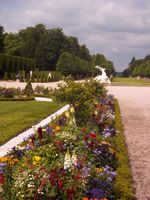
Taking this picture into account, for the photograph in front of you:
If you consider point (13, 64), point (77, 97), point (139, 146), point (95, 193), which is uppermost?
point (13, 64)

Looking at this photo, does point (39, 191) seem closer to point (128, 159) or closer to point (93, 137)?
point (93, 137)

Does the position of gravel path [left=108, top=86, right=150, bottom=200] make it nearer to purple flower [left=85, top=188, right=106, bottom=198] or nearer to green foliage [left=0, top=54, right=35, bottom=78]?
purple flower [left=85, top=188, right=106, bottom=198]

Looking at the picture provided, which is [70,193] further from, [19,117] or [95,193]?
[19,117]

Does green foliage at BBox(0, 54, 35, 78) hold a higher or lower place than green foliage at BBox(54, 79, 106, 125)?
higher

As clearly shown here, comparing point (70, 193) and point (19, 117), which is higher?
point (70, 193)

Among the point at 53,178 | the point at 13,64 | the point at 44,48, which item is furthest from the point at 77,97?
the point at 44,48

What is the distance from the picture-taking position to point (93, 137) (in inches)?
277

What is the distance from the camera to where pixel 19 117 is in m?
13.5

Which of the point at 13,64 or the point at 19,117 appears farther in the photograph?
the point at 13,64

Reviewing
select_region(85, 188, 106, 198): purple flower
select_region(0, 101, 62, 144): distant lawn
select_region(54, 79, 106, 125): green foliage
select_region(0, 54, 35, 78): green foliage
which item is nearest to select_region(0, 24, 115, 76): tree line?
select_region(0, 54, 35, 78): green foliage

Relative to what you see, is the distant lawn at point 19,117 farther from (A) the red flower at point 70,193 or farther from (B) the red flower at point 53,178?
(A) the red flower at point 70,193

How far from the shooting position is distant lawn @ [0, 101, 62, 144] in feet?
34.8

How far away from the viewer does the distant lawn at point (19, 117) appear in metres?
10.6

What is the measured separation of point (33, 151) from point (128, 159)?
211cm
